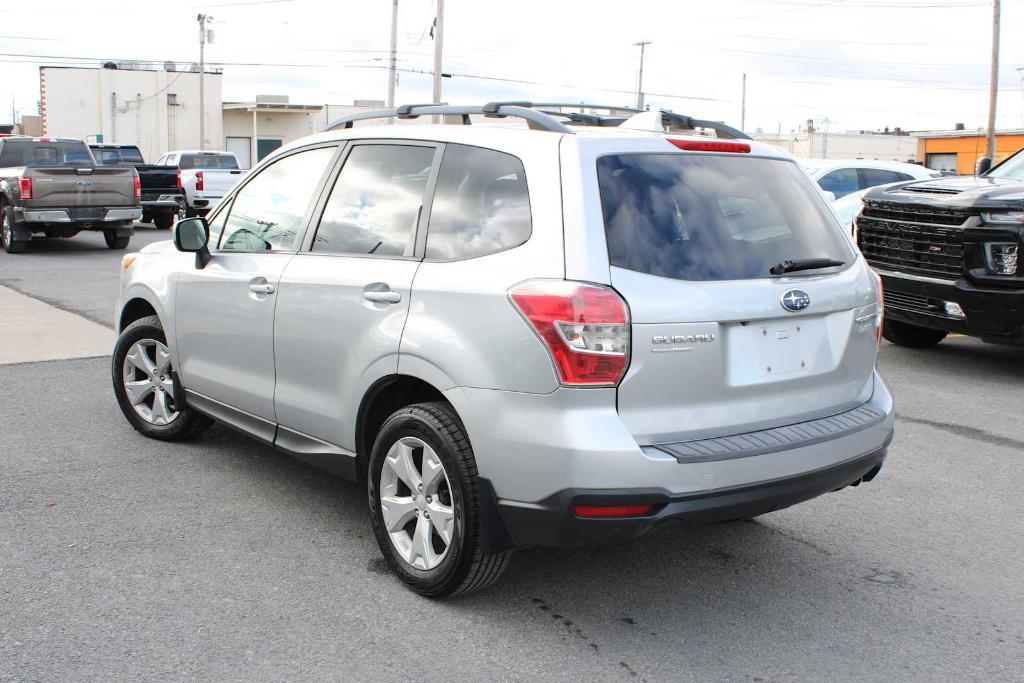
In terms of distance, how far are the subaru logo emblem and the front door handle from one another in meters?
1.41

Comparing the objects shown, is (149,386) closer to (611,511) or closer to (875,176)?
(611,511)

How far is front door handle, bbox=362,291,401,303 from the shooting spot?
12.9 ft

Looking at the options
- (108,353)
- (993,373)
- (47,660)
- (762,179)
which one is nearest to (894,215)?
(993,373)

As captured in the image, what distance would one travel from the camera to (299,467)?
557 centimetres

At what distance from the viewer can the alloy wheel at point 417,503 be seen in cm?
377

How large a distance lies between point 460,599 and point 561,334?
1.18 metres

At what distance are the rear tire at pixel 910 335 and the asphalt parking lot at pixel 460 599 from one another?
3.62 meters

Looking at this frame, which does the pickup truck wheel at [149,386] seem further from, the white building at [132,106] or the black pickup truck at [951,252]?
the white building at [132,106]

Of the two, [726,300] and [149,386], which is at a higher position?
[726,300]

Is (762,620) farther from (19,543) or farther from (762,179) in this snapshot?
(19,543)

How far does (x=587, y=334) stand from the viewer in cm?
335

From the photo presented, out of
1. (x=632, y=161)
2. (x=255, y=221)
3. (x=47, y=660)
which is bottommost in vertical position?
(x=47, y=660)

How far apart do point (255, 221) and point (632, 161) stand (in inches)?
86.2

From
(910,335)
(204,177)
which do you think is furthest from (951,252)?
(204,177)
